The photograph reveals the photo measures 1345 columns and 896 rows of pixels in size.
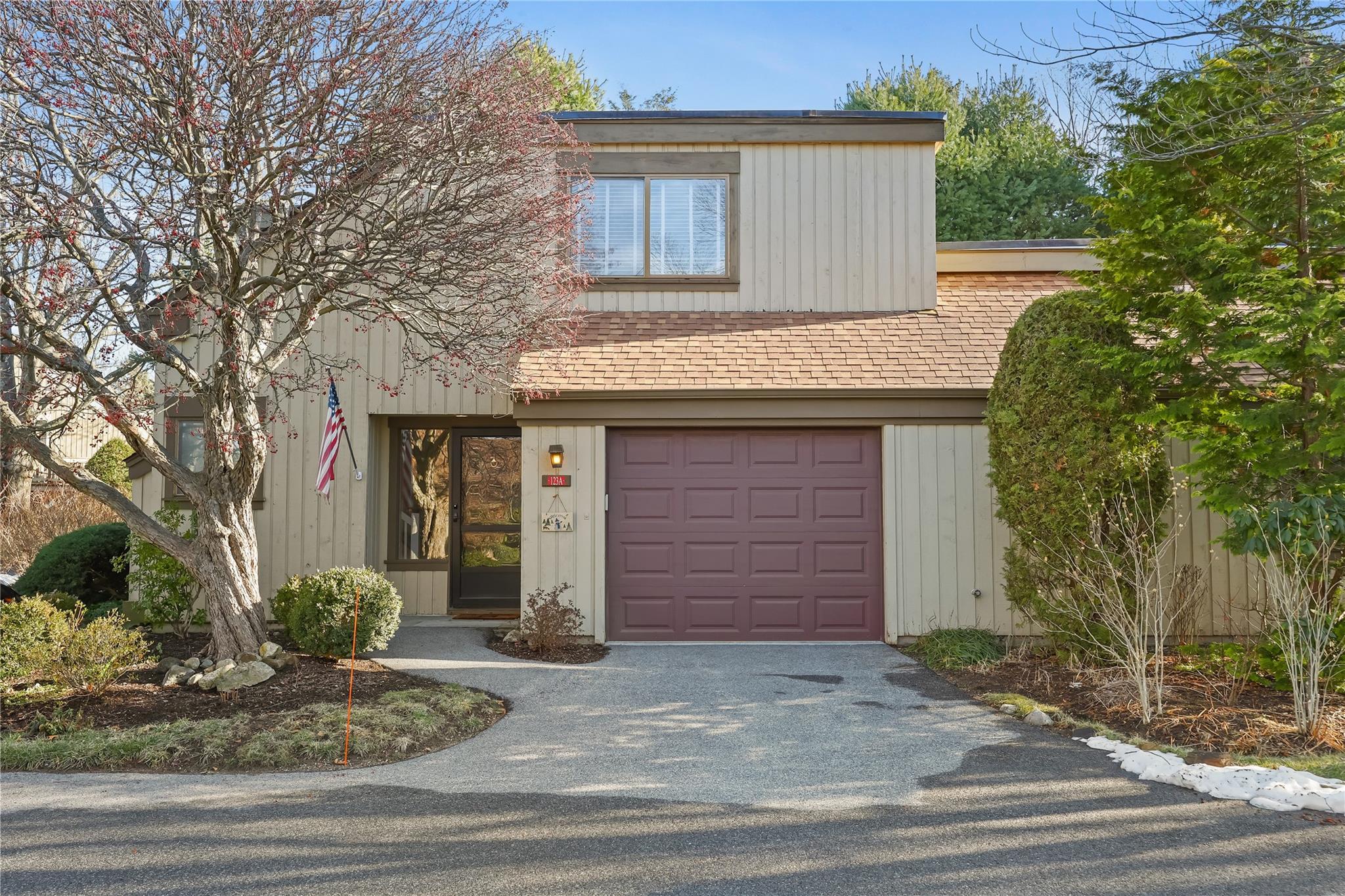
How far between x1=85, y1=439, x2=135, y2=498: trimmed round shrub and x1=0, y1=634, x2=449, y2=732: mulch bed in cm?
1085

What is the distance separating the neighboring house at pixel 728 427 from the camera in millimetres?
9250

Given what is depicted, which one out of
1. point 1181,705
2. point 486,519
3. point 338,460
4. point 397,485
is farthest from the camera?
point 486,519

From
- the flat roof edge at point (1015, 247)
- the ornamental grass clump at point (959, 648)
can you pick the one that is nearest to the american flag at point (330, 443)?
the ornamental grass clump at point (959, 648)

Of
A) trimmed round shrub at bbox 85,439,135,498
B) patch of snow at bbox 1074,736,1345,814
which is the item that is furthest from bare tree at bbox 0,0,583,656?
trimmed round shrub at bbox 85,439,135,498

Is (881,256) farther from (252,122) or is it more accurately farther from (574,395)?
(252,122)

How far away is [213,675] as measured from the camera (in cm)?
720

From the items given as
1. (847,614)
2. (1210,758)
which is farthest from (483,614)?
(1210,758)

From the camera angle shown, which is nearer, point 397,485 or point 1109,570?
point 1109,570

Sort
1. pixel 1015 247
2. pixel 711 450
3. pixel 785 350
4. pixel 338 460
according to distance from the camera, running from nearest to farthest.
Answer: pixel 711 450
pixel 785 350
pixel 338 460
pixel 1015 247

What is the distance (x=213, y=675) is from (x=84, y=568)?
484 centimetres

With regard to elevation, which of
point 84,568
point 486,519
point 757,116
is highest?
point 757,116

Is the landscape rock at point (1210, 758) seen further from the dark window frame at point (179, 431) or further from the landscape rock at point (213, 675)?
the dark window frame at point (179, 431)

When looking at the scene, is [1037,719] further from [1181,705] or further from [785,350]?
[785,350]

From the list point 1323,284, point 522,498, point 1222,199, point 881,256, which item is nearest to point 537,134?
point 522,498
